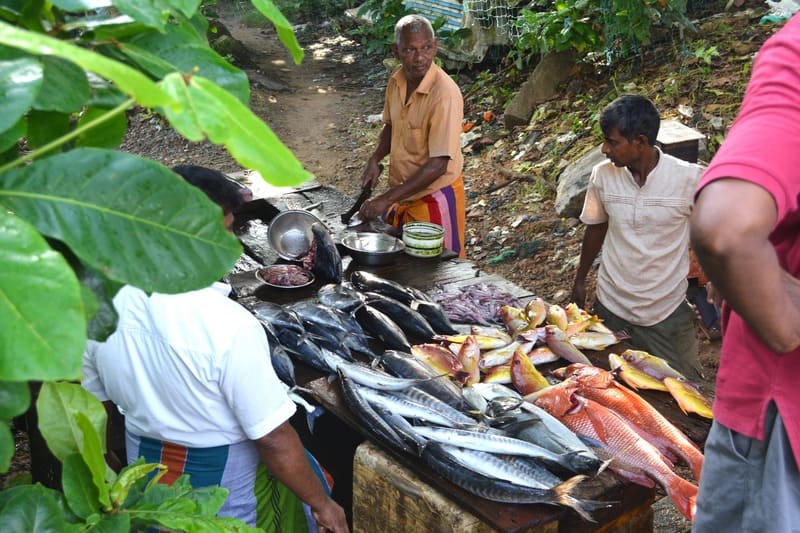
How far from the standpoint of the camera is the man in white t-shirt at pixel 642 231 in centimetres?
423

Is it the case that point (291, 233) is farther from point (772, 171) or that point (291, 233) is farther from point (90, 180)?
point (90, 180)

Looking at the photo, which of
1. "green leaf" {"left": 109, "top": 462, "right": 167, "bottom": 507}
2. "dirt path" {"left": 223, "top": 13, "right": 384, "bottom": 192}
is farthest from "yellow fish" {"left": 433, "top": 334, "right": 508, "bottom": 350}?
"dirt path" {"left": 223, "top": 13, "right": 384, "bottom": 192}

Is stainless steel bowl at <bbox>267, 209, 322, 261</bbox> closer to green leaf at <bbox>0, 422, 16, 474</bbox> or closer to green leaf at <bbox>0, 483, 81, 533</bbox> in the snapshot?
green leaf at <bbox>0, 483, 81, 533</bbox>

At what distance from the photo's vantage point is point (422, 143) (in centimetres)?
589

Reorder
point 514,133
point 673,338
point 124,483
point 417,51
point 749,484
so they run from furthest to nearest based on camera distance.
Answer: point 514,133 < point 417,51 < point 673,338 < point 749,484 < point 124,483

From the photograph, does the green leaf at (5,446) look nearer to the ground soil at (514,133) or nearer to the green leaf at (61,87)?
the green leaf at (61,87)

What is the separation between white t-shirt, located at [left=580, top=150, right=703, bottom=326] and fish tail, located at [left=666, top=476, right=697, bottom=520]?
5.88 ft

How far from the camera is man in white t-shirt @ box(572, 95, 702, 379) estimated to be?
4.23 m

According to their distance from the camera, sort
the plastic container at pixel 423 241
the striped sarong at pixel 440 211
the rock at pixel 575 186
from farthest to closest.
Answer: the rock at pixel 575 186, the striped sarong at pixel 440 211, the plastic container at pixel 423 241

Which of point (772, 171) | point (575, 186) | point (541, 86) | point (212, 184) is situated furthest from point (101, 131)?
point (541, 86)

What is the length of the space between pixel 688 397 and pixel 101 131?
3.05m

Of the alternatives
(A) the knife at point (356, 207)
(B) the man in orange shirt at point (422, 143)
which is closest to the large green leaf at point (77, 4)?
(B) the man in orange shirt at point (422, 143)

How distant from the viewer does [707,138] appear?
784 cm

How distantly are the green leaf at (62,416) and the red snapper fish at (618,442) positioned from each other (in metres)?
2.23
